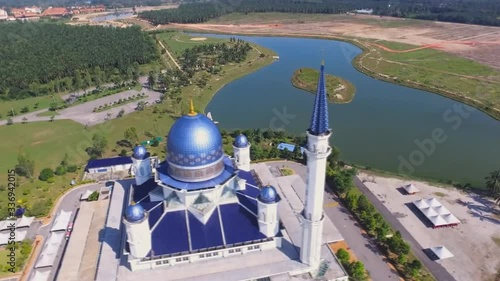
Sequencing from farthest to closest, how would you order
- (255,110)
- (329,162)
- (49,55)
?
(49,55), (255,110), (329,162)

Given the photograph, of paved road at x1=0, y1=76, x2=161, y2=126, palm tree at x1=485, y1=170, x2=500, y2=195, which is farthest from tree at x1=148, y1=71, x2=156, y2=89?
palm tree at x1=485, y1=170, x2=500, y2=195

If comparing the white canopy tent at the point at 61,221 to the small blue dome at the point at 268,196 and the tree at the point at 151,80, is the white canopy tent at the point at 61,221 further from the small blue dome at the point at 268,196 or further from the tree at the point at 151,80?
the tree at the point at 151,80

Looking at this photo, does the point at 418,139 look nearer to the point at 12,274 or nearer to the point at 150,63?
the point at 12,274

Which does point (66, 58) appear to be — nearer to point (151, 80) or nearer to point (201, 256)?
point (151, 80)

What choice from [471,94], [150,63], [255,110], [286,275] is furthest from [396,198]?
[150,63]

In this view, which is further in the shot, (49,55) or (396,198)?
(49,55)

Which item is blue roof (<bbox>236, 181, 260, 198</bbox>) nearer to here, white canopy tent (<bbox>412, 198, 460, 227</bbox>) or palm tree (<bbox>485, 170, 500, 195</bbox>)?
white canopy tent (<bbox>412, 198, 460, 227</bbox>)
